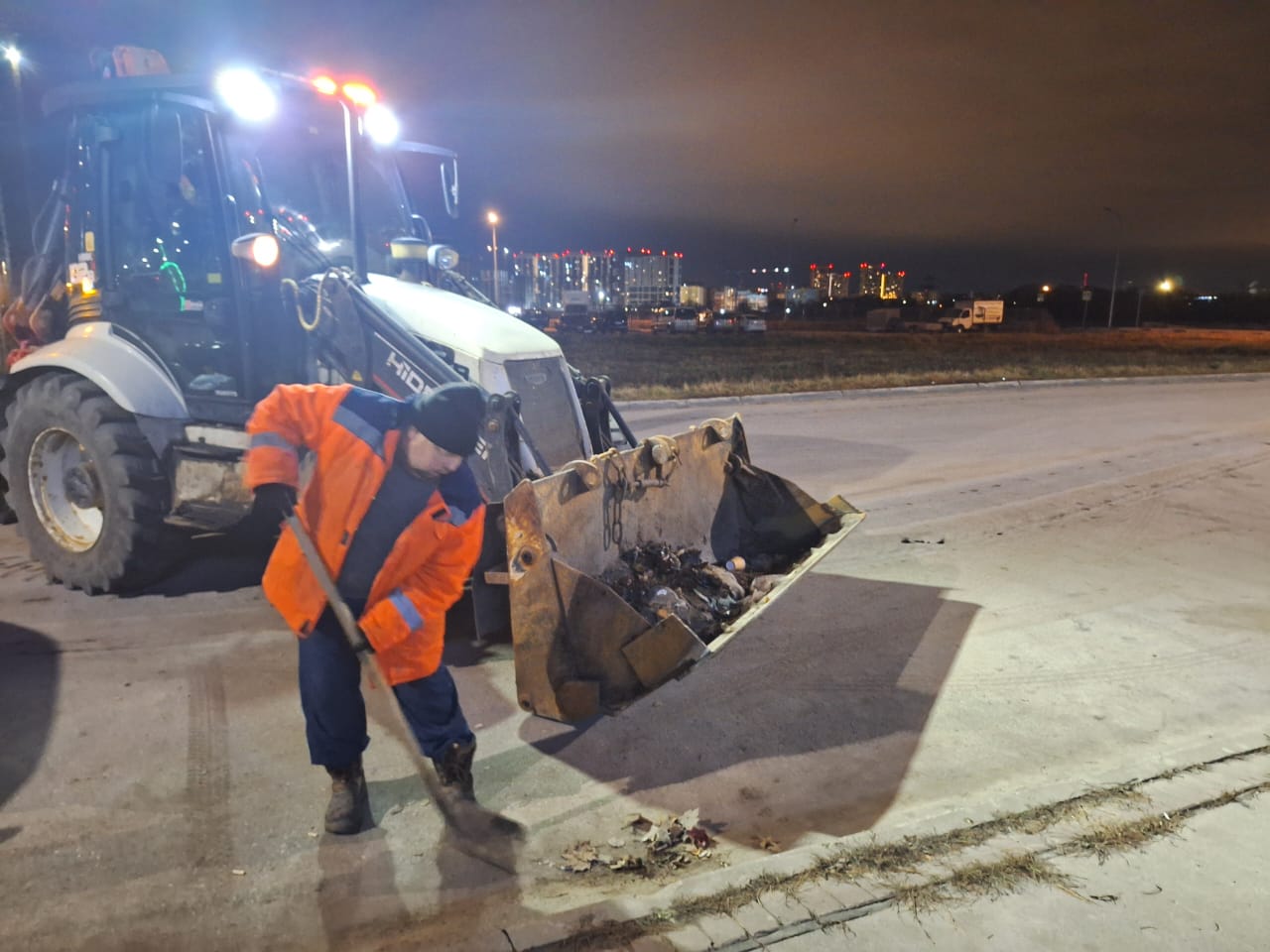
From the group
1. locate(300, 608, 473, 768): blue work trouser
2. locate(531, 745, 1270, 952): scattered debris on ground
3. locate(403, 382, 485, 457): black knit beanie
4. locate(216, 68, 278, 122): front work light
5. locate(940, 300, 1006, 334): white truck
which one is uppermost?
locate(216, 68, 278, 122): front work light

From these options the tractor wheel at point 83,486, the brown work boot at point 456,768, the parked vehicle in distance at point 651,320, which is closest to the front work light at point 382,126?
the tractor wheel at point 83,486

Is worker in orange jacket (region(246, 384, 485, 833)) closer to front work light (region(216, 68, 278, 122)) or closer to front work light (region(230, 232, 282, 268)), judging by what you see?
front work light (region(230, 232, 282, 268))

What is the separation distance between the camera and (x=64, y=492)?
6137 mm

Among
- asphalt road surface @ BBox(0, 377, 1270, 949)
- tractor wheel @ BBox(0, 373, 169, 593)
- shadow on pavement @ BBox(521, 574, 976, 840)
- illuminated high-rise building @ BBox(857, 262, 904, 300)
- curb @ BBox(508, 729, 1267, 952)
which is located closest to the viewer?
curb @ BBox(508, 729, 1267, 952)

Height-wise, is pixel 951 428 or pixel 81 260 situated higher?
pixel 81 260

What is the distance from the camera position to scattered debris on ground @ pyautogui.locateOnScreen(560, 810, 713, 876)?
325cm

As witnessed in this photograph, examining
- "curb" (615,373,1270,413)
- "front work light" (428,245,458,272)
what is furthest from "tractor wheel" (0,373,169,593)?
"curb" (615,373,1270,413)

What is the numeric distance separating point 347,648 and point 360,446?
75 cm

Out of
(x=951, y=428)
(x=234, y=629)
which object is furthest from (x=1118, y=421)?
(x=234, y=629)

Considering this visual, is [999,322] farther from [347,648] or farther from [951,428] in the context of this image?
[347,648]

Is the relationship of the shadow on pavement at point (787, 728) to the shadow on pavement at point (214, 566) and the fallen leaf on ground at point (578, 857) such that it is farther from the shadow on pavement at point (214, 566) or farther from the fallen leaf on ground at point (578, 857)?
the shadow on pavement at point (214, 566)

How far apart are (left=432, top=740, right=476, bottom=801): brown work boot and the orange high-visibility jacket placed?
359mm

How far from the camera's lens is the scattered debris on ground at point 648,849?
3.25 metres

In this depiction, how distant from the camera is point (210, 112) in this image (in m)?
5.21
